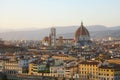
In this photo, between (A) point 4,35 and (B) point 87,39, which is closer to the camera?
(B) point 87,39

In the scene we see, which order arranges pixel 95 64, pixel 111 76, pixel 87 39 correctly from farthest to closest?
pixel 87 39 → pixel 95 64 → pixel 111 76

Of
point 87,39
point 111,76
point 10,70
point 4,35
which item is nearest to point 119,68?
point 111,76

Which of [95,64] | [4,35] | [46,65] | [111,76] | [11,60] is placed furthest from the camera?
[4,35]

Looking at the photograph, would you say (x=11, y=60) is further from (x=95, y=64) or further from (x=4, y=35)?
(x=4, y=35)

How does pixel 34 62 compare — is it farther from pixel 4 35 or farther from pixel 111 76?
pixel 4 35

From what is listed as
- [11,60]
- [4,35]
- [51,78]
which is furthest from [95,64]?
[4,35]

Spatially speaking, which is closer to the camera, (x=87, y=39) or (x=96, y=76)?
(x=96, y=76)

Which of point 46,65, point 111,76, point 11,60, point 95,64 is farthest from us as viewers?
point 11,60

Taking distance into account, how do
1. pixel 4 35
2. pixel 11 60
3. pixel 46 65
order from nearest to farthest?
pixel 46 65, pixel 11 60, pixel 4 35
